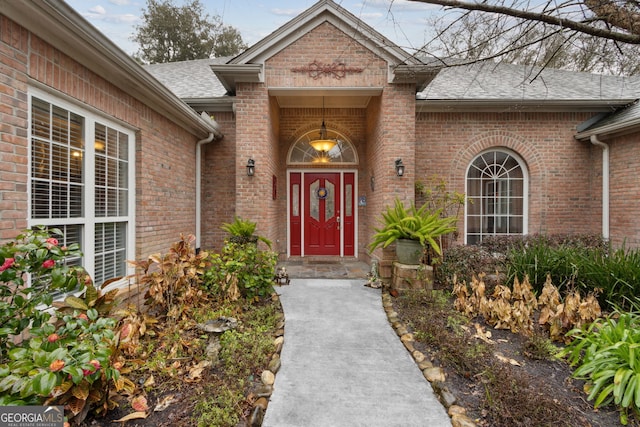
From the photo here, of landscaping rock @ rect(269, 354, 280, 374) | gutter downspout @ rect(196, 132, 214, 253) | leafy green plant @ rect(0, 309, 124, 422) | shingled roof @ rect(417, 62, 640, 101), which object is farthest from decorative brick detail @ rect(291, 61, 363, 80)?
leafy green plant @ rect(0, 309, 124, 422)

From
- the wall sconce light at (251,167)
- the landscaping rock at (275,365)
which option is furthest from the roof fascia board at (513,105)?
the landscaping rock at (275,365)

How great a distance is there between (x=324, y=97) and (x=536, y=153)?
4933 millimetres

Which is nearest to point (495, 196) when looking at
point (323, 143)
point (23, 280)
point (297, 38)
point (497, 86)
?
point (497, 86)

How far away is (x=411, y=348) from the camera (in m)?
3.13

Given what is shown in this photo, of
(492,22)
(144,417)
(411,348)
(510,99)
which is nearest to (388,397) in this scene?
(411,348)

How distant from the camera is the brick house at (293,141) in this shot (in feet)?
8.94

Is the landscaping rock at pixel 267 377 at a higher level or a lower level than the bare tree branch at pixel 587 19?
lower

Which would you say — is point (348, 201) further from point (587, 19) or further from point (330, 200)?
point (587, 19)

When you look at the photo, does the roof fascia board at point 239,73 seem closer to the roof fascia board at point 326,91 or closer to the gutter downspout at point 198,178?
the roof fascia board at point 326,91

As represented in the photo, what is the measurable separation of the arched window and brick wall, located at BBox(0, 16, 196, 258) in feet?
20.3

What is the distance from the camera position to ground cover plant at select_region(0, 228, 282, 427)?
1.74 metres

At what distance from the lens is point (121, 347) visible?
252 centimetres

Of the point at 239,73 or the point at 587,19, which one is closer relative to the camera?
the point at 587,19

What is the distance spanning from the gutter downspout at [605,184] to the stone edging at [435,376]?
19.1 ft
